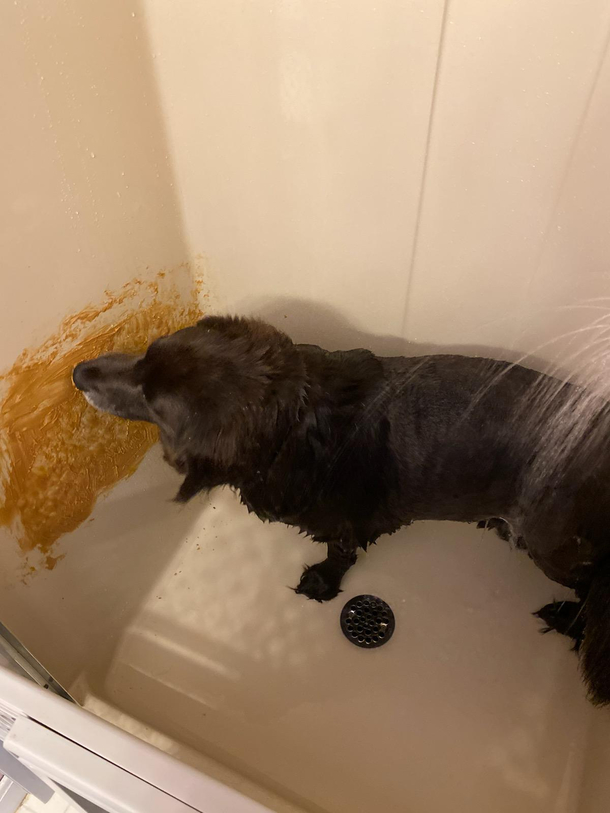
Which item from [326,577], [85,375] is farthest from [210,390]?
[326,577]

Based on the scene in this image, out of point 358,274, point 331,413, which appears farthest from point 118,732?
point 358,274

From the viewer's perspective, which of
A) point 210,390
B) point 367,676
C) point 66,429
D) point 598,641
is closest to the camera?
point 210,390

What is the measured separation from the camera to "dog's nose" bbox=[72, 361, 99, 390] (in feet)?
3.54

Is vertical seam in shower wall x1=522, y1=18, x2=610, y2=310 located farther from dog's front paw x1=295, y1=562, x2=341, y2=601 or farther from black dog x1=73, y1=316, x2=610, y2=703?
dog's front paw x1=295, y1=562, x2=341, y2=601

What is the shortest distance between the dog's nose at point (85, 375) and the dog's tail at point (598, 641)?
3.51ft

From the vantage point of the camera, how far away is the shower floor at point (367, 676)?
1.19 meters

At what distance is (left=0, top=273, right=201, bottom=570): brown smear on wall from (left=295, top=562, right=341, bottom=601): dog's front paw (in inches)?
20.7

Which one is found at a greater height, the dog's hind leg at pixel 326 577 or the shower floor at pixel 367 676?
→ the dog's hind leg at pixel 326 577

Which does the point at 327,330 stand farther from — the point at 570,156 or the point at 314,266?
the point at 570,156

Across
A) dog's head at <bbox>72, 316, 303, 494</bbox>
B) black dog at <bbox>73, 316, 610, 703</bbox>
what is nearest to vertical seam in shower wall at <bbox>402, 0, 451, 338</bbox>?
black dog at <bbox>73, 316, 610, 703</bbox>

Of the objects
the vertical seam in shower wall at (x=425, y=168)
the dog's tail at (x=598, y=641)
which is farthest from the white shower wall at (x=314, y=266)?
the dog's tail at (x=598, y=641)

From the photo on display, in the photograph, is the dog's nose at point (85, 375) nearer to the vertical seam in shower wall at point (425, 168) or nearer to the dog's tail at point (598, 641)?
the vertical seam in shower wall at point (425, 168)

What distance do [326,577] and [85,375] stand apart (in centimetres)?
77

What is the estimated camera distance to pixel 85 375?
1.08m
